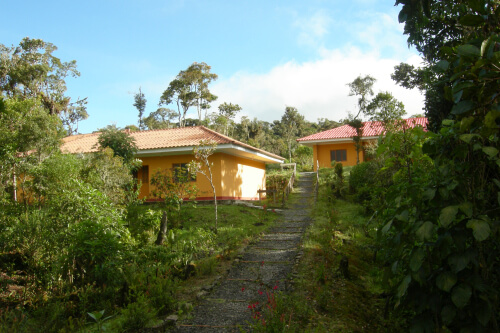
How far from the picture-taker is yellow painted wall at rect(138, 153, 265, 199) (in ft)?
54.5

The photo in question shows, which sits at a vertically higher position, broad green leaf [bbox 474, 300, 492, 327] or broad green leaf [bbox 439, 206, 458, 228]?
broad green leaf [bbox 439, 206, 458, 228]

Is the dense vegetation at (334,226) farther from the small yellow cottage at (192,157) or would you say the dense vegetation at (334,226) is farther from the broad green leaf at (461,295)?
the small yellow cottage at (192,157)

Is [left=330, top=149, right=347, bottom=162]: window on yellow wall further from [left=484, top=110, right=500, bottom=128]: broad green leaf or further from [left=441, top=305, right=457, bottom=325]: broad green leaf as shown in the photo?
[left=484, top=110, right=500, bottom=128]: broad green leaf

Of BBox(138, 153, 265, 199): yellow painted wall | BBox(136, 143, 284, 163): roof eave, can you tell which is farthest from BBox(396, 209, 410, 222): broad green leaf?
BBox(136, 143, 284, 163): roof eave

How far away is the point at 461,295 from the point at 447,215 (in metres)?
0.48

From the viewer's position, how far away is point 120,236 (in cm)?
649

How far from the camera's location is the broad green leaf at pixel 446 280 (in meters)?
2.09

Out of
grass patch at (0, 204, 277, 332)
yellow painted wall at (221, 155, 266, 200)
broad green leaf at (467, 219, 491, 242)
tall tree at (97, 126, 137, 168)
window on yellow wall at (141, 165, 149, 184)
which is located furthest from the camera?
window on yellow wall at (141, 165, 149, 184)

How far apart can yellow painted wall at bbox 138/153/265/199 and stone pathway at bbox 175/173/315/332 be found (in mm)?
5298

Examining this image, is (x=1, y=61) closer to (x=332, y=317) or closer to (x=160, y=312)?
(x=160, y=312)

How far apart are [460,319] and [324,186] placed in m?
19.0

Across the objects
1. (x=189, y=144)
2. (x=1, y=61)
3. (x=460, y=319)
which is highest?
(x=1, y=61)

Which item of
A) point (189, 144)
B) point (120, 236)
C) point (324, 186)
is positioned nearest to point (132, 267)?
point (120, 236)

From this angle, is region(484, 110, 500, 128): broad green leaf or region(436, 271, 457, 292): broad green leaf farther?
region(436, 271, 457, 292): broad green leaf
